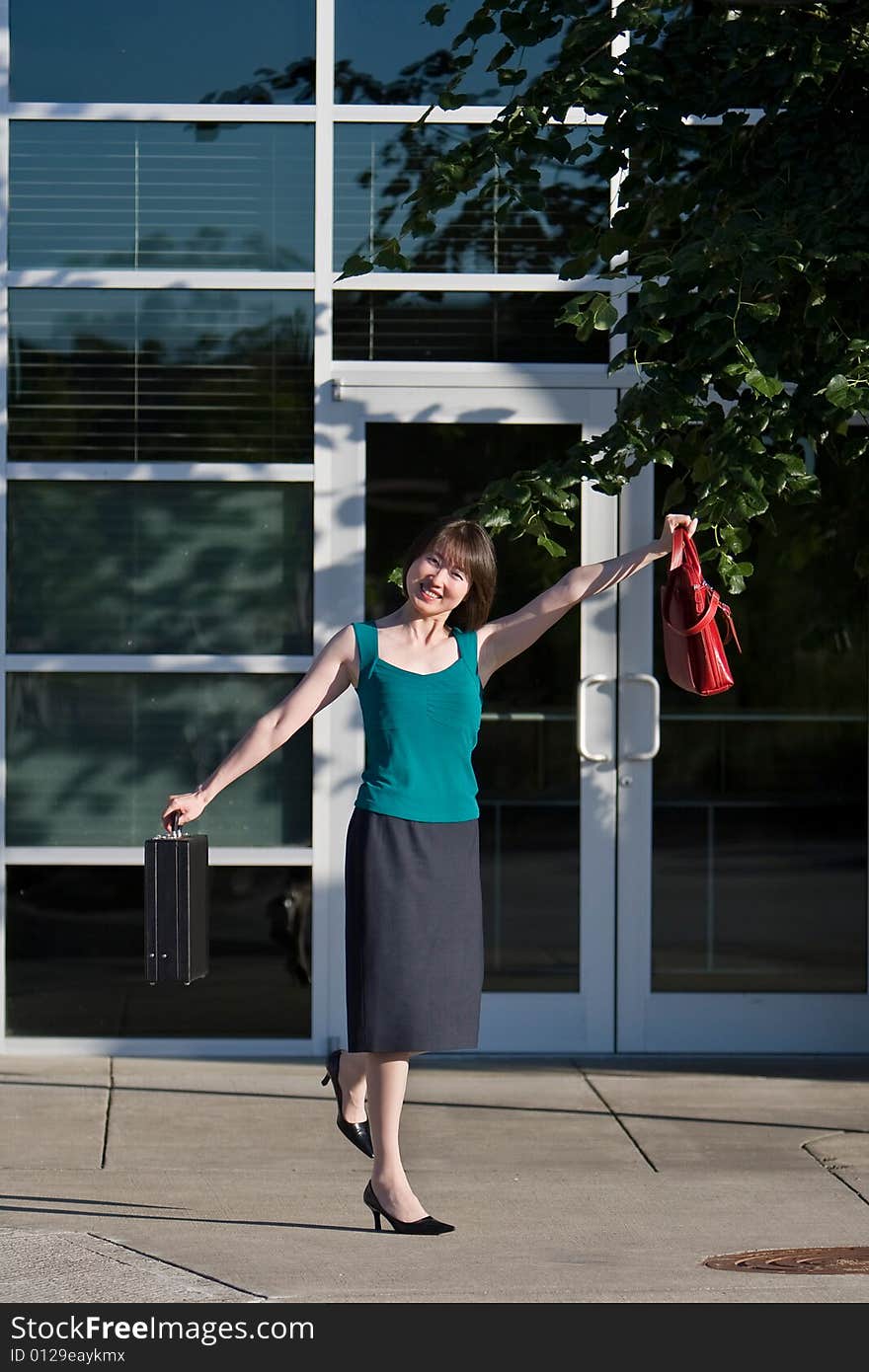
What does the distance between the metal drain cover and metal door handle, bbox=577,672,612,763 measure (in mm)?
2636

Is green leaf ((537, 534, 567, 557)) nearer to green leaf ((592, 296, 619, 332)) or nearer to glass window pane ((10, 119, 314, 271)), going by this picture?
green leaf ((592, 296, 619, 332))

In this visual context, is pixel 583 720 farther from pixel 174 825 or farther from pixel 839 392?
pixel 174 825

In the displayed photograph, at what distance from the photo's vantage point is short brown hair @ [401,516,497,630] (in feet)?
15.5

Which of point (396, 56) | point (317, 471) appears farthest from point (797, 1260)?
point (396, 56)

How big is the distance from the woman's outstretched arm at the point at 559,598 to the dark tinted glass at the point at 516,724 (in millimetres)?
2297

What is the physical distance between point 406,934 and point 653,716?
2.66m

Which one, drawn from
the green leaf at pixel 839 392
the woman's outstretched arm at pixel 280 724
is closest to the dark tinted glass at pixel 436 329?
the green leaf at pixel 839 392

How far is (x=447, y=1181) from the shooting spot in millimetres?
5445

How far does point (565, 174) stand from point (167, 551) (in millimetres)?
2032

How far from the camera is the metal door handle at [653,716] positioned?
280 inches

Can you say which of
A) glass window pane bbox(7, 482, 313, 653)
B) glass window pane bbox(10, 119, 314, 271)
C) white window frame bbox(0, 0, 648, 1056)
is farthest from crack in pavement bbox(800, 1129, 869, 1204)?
glass window pane bbox(10, 119, 314, 271)

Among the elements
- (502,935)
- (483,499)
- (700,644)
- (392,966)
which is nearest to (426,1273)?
(392,966)

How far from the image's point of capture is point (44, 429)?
23.4ft

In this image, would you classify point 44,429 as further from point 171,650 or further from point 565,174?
point 565,174
